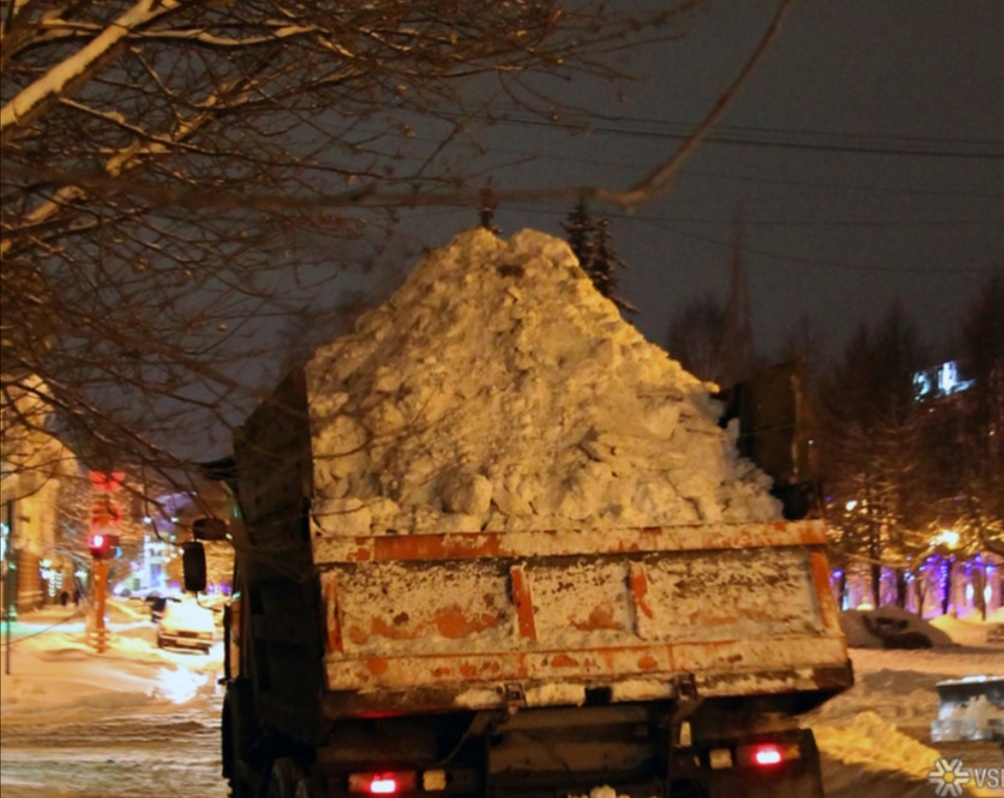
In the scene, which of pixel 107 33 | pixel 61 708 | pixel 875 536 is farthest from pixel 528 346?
pixel 875 536

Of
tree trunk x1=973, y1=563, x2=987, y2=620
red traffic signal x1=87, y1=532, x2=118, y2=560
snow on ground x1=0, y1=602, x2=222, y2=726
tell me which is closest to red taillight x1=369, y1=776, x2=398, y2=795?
snow on ground x1=0, y1=602, x2=222, y2=726

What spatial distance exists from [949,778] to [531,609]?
368 cm

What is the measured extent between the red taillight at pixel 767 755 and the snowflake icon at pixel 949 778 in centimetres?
191

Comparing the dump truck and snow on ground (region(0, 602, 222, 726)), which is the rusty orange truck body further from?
snow on ground (region(0, 602, 222, 726))

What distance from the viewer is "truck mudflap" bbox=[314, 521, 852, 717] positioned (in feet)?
19.9

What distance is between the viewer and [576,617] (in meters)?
6.26

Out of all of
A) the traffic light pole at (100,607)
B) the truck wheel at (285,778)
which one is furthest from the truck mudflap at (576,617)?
the traffic light pole at (100,607)

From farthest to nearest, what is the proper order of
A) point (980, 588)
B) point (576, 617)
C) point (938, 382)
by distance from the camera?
point (980, 588)
point (938, 382)
point (576, 617)

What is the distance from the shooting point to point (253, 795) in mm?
8484

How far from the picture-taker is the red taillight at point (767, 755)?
6.69 m

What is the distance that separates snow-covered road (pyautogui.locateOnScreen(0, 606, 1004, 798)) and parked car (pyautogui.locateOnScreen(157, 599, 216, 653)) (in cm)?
100

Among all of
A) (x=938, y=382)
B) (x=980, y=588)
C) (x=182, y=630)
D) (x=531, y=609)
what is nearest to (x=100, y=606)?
(x=182, y=630)

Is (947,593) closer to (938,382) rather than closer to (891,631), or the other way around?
(938,382)

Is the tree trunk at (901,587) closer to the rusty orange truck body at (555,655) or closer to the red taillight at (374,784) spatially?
the rusty orange truck body at (555,655)
